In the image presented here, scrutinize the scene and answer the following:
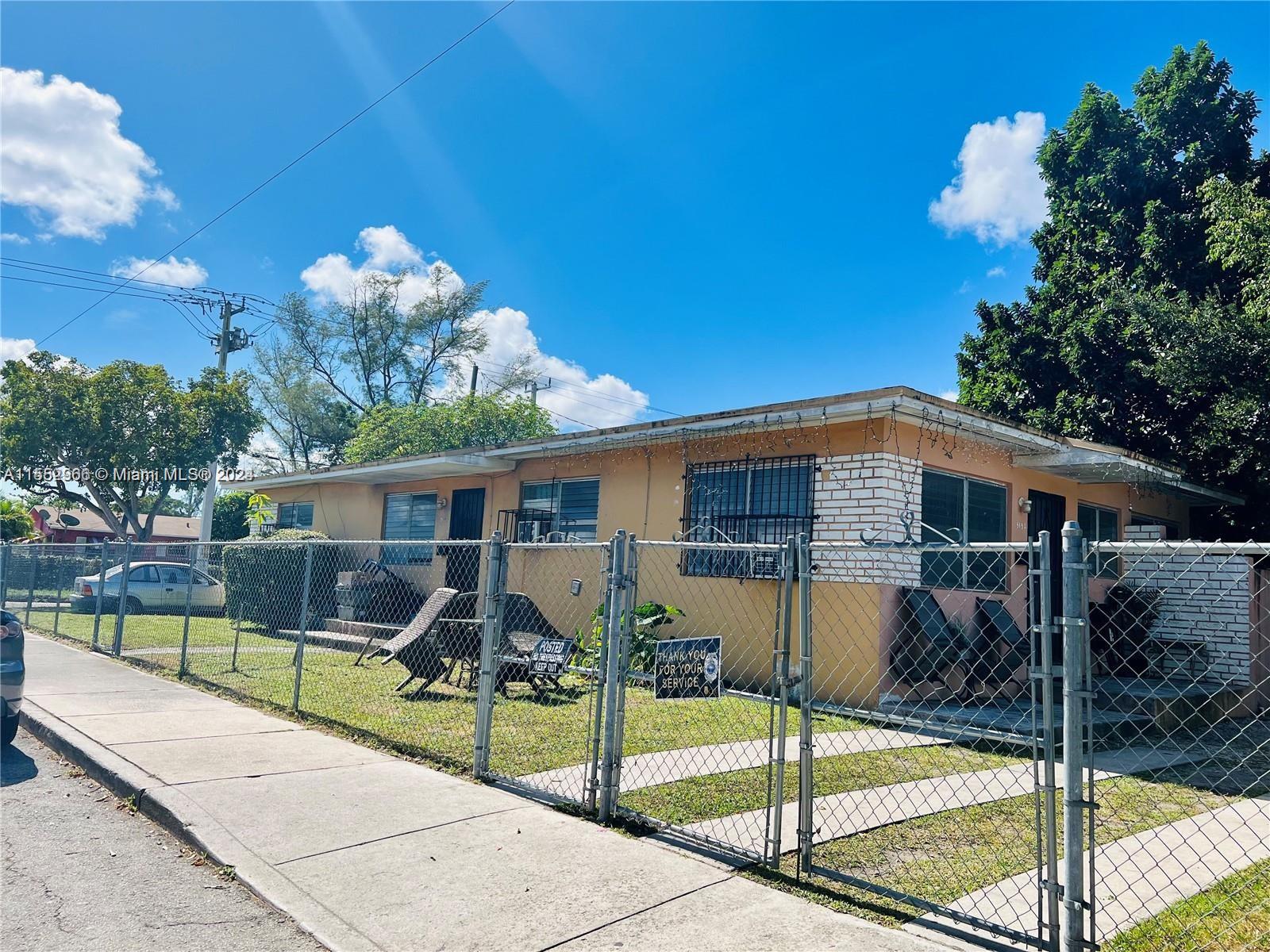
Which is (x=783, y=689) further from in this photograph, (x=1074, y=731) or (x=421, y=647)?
(x=421, y=647)

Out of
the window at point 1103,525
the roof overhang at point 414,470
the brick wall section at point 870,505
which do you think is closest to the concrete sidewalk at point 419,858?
the brick wall section at point 870,505

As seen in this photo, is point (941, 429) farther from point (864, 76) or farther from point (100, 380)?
point (100, 380)

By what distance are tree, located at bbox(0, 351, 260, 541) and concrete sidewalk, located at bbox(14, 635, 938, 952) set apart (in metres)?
22.0

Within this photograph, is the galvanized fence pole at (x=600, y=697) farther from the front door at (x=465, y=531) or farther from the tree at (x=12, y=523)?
the tree at (x=12, y=523)

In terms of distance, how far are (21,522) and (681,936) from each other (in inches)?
1452

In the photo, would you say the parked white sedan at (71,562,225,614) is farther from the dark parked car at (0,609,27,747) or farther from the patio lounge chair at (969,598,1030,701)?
the patio lounge chair at (969,598,1030,701)

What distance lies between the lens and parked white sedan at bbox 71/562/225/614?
15766 millimetres

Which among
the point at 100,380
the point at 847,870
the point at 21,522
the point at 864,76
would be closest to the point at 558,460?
the point at 864,76

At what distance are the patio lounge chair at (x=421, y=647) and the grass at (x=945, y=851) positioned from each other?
547 cm

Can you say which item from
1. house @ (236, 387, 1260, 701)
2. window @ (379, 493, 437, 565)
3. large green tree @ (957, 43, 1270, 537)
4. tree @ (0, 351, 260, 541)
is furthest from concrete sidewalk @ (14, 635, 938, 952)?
tree @ (0, 351, 260, 541)

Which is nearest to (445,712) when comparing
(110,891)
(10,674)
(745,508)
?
(10,674)

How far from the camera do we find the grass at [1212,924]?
3385 millimetres

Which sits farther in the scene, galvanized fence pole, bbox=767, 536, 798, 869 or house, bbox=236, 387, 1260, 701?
house, bbox=236, 387, 1260, 701

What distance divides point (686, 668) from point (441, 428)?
90.2 ft
